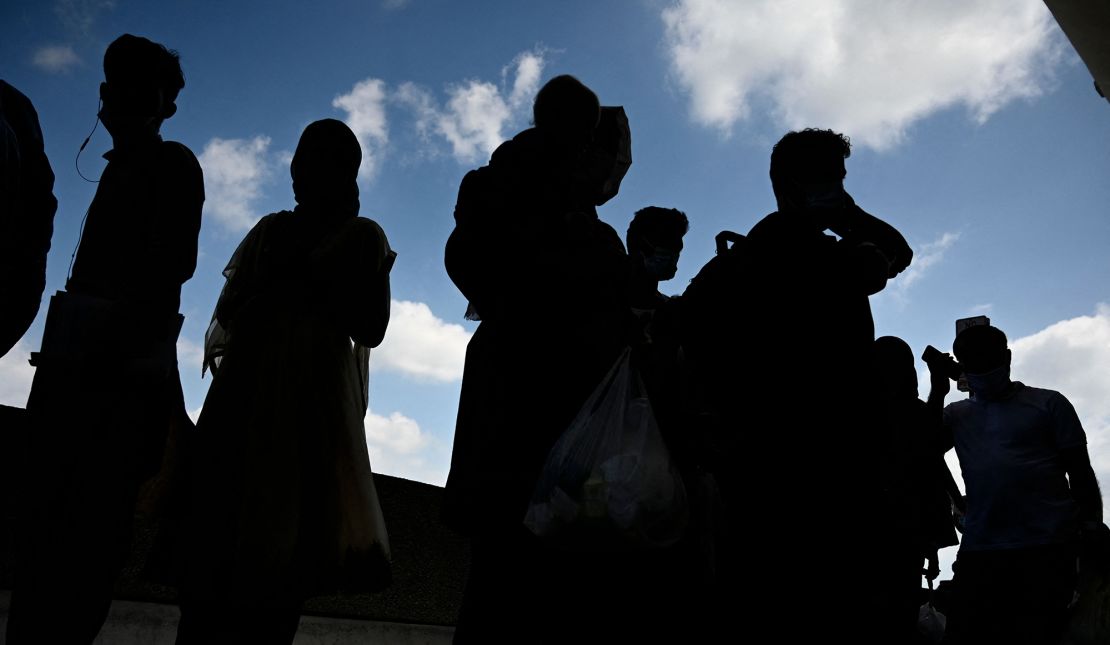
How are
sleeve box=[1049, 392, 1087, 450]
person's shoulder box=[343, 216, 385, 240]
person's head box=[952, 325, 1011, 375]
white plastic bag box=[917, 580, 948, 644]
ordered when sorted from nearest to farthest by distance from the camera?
person's shoulder box=[343, 216, 385, 240] → sleeve box=[1049, 392, 1087, 450] → white plastic bag box=[917, 580, 948, 644] → person's head box=[952, 325, 1011, 375]

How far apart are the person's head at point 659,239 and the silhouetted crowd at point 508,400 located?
1cm

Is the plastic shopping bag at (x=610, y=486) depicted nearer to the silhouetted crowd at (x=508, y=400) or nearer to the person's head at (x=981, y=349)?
the silhouetted crowd at (x=508, y=400)

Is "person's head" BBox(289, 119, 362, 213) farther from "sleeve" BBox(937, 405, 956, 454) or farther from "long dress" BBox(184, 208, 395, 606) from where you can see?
"sleeve" BBox(937, 405, 956, 454)

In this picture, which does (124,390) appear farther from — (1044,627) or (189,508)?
(1044,627)

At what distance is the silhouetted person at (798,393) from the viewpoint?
2.03 m

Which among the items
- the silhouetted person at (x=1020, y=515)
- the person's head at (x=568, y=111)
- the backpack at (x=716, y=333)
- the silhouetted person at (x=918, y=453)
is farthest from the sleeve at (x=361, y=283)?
the silhouetted person at (x=1020, y=515)

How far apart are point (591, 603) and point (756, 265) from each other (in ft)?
3.14

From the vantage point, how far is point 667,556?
2029 millimetres

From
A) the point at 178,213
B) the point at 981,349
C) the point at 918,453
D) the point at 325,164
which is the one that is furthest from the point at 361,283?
the point at 981,349

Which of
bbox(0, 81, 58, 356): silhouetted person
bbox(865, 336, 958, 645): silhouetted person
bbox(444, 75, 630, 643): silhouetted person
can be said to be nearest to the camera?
bbox(444, 75, 630, 643): silhouetted person

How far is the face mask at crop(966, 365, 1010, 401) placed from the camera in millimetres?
4750

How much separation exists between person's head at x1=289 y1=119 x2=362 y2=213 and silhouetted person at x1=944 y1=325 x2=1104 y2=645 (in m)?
3.49

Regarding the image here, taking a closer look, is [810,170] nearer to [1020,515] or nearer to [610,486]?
[610,486]

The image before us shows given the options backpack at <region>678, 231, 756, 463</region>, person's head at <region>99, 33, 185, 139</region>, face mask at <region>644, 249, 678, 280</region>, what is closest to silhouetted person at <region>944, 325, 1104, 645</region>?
face mask at <region>644, 249, 678, 280</region>
